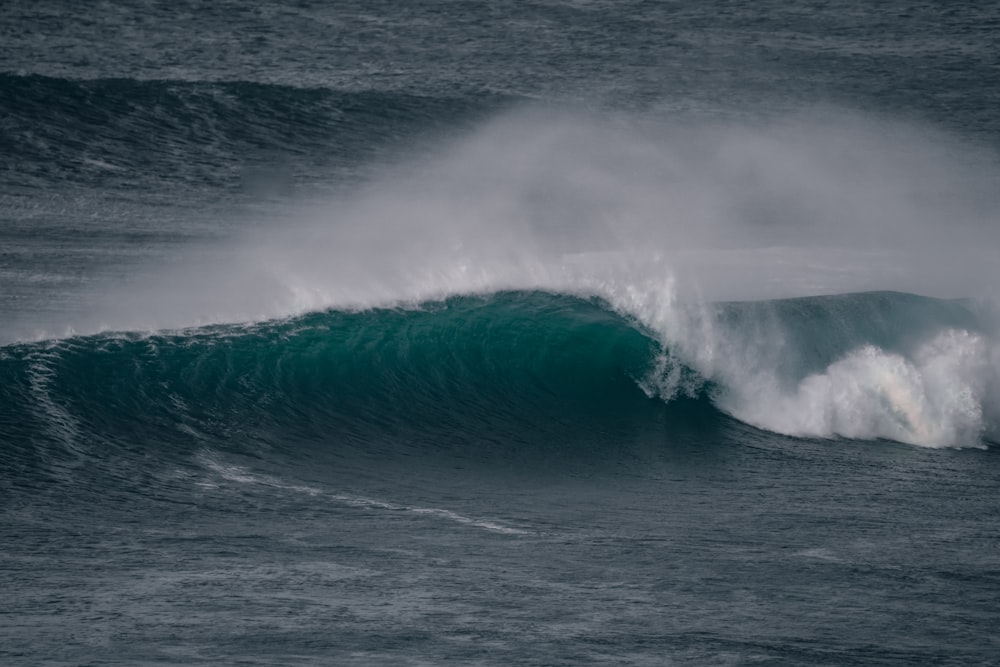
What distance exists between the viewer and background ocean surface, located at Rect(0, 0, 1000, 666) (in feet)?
33.8

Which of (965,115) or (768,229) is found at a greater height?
(965,115)

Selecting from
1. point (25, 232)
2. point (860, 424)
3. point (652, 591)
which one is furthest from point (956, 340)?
point (25, 232)

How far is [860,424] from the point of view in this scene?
16.8 m

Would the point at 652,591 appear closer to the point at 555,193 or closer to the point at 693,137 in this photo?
the point at 555,193

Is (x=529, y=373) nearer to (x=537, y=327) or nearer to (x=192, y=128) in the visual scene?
(x=537, y=327)

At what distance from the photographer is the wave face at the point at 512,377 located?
15812 mm

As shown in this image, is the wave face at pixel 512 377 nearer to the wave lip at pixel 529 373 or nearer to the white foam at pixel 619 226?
the wave lip at pixel 529 373

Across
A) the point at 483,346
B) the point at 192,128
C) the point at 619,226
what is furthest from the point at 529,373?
the point at 192,128

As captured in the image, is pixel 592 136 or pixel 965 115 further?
pixel 965 115

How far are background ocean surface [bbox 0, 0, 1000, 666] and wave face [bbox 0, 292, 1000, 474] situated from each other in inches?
2.2

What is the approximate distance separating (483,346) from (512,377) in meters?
0.73

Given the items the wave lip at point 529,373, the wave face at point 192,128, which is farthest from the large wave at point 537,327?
the wave face at point 192,128

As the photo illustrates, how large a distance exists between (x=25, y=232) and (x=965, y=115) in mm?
23955

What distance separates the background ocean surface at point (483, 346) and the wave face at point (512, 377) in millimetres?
56
